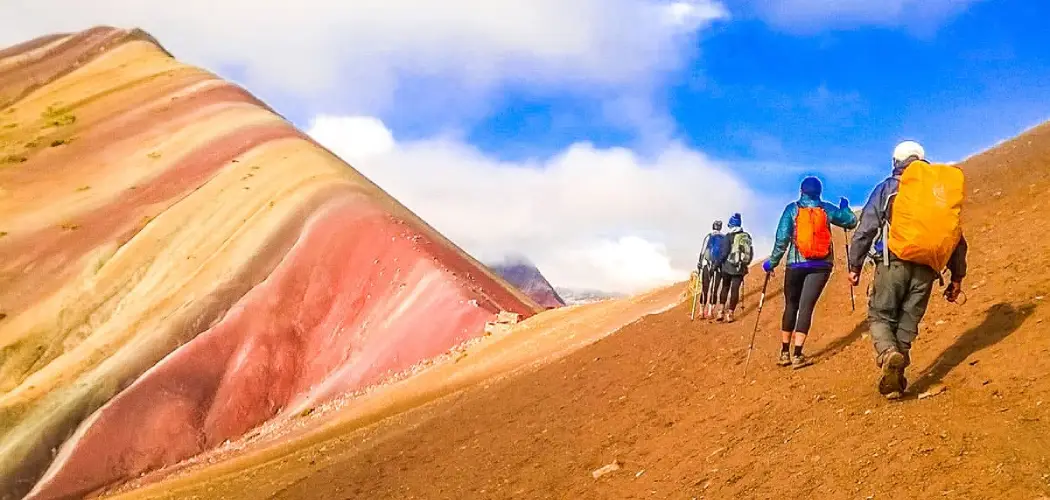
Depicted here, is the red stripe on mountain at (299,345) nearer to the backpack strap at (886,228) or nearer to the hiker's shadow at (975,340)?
the hiker's shadow at (975,340)

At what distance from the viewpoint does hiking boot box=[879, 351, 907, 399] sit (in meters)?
6.31

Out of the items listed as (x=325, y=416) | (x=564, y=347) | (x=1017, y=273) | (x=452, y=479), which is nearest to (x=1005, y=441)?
(x=1017, y=273)

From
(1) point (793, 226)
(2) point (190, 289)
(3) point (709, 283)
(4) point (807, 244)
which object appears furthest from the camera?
(2) point (190, 289)

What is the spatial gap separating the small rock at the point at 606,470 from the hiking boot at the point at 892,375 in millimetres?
2702

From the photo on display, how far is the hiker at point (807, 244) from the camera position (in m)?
8.14

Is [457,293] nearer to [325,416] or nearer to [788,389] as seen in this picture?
[325,416]

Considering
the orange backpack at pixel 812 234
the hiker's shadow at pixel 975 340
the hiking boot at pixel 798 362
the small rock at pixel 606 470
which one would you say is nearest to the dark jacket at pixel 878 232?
the hiker's shadow at pixel 975 340

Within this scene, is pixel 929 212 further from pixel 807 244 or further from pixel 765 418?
pixel 765 418

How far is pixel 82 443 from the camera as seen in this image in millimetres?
30281

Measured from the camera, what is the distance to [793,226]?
8.30m

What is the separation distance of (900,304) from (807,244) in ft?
5.09

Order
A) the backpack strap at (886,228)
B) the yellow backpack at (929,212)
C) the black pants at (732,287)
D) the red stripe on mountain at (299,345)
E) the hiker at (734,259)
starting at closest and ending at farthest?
1. the yellow backpack at (929,212)
2. the backpack strap at (886,228)
3. the hiker at (734,259)
4. the black pants at (732,287)
5. the red stripe on mountain at (299,345)


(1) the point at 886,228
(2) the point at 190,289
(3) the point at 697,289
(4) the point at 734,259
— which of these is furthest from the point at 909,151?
(2) the point at 190,289

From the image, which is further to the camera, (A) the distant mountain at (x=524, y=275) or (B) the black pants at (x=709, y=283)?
(A) the distant mountain at (x=524, y=275)
